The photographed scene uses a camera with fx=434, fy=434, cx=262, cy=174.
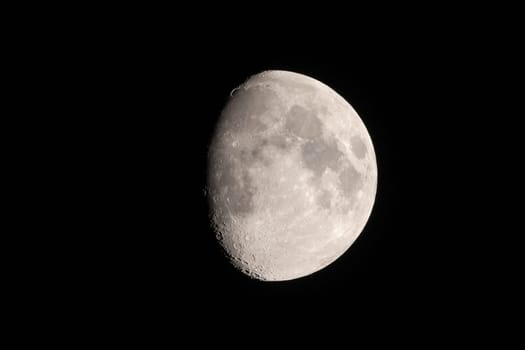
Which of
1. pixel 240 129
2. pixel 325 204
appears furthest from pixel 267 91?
pixel 325 204

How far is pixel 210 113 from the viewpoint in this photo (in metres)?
3.48

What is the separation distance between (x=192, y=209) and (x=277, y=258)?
79 centimetres

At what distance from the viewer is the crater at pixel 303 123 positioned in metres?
3.27

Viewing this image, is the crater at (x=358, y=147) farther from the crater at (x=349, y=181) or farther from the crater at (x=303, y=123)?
the crater at (x=303, y=123)

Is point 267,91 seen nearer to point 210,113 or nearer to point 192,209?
point 210,113

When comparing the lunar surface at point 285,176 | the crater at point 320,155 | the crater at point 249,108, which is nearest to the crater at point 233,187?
the lunar surface at point 285,176

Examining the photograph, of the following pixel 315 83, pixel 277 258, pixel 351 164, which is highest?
pixel 315 83

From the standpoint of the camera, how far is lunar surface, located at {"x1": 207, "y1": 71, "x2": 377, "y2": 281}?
3195 mm

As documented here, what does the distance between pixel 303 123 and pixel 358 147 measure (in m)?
0.57

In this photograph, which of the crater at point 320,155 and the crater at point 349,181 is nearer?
the crater at point 320,155

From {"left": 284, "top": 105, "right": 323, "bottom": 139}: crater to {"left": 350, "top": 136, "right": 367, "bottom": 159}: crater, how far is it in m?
0.36

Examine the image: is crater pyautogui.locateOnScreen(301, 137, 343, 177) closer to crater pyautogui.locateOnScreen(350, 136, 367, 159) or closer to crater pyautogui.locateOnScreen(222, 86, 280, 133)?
crater pyautogui.locateOnScreen(350, 136, 367, 159)

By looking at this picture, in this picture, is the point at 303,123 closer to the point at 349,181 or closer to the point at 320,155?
the point at 320,155

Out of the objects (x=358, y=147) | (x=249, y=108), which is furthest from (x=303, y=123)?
(x=358, y=147)
